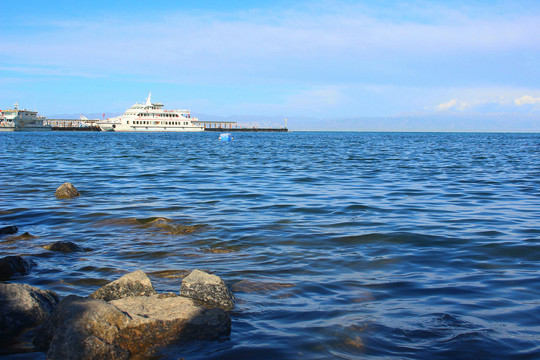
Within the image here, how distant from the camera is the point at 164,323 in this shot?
153 inches

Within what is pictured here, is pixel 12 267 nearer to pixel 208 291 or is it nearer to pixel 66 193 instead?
pixel 208 291

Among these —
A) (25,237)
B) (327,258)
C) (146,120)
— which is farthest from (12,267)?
(146,120)

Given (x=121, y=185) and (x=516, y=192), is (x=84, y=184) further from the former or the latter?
(x=516, y=192)

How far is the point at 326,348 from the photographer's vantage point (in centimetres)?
392

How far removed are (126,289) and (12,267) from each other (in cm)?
189

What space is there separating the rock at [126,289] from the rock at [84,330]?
2.26 feet

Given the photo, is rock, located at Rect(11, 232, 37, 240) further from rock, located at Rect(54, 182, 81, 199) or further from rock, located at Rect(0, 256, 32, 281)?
rock, located at Rect(54, 182, 81, 199)

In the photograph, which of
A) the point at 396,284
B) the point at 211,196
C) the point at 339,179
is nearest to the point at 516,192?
the point at 339,179

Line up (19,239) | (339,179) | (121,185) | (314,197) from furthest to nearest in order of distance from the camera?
(339,179) < (121,185) < (314,197) < (19,239)

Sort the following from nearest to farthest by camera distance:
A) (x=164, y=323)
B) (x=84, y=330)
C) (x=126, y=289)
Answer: (x=84, y=330), (x=164, y=323), (x=126, y=289)

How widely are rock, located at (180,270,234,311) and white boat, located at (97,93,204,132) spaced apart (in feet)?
309

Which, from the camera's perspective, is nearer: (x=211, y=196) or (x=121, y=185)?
(x=211, y=196)

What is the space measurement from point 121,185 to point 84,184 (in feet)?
3.71

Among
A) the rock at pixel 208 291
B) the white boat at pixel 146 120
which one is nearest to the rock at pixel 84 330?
the rock at pixel 208 291
